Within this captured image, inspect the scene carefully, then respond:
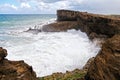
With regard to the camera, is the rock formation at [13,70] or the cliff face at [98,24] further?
the cliff face at [98,24]

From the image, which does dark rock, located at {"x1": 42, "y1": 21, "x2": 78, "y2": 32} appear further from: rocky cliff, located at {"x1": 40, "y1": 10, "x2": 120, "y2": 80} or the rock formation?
the rock formation

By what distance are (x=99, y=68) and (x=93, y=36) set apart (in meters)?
19.9

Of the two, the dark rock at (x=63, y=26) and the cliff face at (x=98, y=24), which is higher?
the cliff face at (x=98, y=24)

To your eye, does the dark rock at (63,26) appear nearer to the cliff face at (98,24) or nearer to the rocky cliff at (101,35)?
the rocky cliff at (101,35)

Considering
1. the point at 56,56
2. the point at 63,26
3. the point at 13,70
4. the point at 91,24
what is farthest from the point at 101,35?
the point at 13,70

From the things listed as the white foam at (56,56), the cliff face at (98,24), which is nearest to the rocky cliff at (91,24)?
the cliff face at (98,24)

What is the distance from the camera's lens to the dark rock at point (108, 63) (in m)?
7.51

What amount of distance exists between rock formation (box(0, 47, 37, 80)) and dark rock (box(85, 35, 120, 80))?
69.2 inches

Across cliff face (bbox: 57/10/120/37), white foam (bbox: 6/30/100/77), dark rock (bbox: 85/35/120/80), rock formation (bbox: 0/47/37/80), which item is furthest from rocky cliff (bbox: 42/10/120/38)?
rock formation (bbox: 0/47/37/80)

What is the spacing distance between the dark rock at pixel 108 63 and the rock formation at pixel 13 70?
5.76ft

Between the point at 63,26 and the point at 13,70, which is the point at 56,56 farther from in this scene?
the point at 63,26

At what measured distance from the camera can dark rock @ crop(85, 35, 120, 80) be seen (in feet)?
24.6

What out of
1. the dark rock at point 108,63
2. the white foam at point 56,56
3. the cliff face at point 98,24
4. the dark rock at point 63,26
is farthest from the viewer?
the dark rock at point 63,26

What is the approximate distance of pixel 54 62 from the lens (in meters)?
18.9
